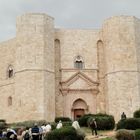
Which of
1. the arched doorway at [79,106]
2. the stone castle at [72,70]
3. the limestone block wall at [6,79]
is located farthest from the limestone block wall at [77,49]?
the limestone block wall at [6,79]

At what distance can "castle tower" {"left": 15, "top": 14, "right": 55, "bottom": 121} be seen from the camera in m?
43.2

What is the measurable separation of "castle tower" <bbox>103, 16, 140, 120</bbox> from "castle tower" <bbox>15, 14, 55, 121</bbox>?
5.63 meters

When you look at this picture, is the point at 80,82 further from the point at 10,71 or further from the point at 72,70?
the point at 10,71

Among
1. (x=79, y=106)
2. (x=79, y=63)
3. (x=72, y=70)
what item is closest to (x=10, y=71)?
(x=72, y=70)

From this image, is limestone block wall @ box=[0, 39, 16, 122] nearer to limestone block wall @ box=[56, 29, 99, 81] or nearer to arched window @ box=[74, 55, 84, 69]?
limestone block wall @ box=[56, 29, 99, 81]

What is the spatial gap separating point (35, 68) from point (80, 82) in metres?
5.29

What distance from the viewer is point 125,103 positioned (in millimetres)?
43844

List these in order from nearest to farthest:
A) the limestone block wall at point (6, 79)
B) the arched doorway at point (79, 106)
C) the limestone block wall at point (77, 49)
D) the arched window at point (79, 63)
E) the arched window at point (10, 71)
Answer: the arched doorway at point (79, 106) < the limestone block wall at point (77, 49) < the arched window at point (79, 63) < the limestone block wall at point (6, 79) < the arched window at point (10, 71)

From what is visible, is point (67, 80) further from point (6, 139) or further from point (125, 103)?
point (6, 139)

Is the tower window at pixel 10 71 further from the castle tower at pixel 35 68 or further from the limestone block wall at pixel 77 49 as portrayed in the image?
the limestone block wall at pixel 77 49

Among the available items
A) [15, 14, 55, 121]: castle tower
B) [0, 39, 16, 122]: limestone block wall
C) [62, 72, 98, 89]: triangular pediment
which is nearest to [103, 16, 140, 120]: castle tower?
[62, 72, 98, 89]: triangular pediment

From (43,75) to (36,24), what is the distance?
523 centimetres

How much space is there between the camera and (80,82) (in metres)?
46.8

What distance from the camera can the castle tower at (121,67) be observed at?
43888 mm
